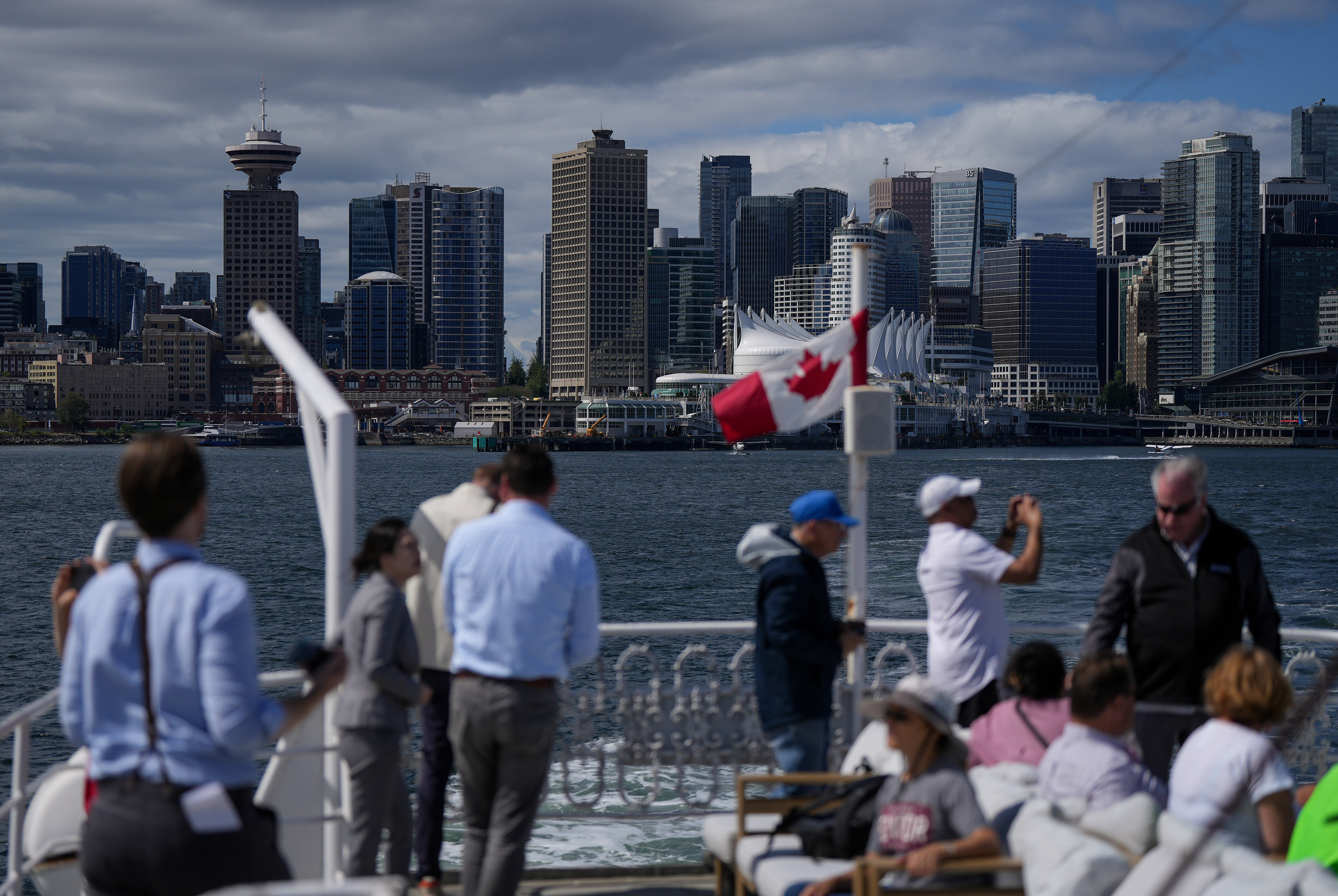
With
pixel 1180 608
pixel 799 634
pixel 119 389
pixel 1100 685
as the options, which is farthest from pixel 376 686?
pixel 119 389

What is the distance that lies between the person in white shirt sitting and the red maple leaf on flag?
2512 mm

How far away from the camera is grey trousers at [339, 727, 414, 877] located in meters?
4.52

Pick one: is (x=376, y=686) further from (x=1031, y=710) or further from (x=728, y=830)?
(x=1031, y=710)

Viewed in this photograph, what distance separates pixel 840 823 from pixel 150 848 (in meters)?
2.27

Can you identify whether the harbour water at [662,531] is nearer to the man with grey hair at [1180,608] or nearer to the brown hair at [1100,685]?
the man with grey hair at [1180,608]

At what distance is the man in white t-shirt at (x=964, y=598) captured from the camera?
504cm

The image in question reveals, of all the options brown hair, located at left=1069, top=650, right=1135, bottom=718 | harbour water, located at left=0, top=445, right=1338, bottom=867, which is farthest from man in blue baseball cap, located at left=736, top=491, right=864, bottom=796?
harbour water, located at left=0, top=445, right=1338, bottom=867

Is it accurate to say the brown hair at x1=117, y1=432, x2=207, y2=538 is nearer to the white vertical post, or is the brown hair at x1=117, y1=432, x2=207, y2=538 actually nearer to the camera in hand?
the camera in hand

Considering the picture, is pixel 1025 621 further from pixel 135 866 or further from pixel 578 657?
pixel 135 866

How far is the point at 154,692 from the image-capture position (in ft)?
9.07

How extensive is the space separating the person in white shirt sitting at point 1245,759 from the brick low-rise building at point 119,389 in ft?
641

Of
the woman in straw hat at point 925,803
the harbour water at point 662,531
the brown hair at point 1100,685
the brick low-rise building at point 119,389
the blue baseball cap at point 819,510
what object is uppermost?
the brick low-rise building at point 119,389

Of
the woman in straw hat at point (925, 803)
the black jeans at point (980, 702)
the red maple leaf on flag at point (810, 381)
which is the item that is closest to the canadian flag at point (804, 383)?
the red maple leaf on flag at point (810, 381)

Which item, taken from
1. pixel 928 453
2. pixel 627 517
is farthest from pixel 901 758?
pixel 928 453
